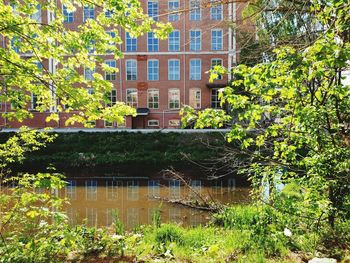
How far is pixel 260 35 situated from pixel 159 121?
954 inches

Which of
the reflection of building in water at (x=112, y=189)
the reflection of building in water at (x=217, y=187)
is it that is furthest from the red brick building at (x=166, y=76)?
the reflection of building in water at (x=217, y=187)

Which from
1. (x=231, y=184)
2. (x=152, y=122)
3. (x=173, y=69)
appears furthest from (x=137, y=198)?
(x=173, y=69)

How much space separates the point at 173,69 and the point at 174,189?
19.0m

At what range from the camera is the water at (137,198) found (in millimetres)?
8742

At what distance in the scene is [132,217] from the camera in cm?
917

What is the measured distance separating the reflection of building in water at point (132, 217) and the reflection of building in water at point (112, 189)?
1927 millimetres

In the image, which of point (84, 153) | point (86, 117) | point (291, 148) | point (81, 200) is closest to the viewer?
point (291, 148)

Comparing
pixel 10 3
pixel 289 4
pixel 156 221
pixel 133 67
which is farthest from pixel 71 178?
pixel 133 67

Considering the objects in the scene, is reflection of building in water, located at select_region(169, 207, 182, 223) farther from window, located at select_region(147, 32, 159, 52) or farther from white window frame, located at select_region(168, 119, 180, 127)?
window, located at select_region(147, 32, 159, 52)

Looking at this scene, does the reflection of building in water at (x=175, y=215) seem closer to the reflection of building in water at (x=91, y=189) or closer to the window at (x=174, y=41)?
the reflection of building in water at (x=91, y=189)

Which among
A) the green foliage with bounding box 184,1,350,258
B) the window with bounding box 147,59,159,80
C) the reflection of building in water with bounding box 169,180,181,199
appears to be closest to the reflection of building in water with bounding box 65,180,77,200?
the reflection of building in water with bounding box 169,180,181,199

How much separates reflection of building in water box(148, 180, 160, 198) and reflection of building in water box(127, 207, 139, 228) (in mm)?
1841

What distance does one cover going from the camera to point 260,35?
5457 millimetres

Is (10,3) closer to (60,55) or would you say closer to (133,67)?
(60,55)
